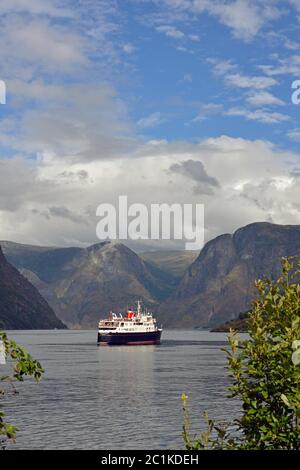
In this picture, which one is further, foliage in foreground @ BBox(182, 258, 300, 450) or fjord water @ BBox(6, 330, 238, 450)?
fjord water @ BBox(6, 330, 238, 450)

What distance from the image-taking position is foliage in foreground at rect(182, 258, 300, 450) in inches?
526

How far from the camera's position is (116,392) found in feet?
286

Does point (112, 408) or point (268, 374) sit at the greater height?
point (268, 374)

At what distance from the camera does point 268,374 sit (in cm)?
1435

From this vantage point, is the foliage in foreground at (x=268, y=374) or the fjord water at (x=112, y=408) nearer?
the foliage in foreground at (x=268, y=374)

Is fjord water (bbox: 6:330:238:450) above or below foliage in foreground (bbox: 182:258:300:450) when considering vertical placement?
below

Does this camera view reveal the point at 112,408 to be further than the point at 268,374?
Yes

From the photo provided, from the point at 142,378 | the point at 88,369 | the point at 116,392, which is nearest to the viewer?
the point at 116,392

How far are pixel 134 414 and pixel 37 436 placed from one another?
16.0 meters

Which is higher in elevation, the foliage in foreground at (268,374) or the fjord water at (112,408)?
the foliage in foreground at (268,374)

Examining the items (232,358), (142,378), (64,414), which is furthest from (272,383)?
(142,378)

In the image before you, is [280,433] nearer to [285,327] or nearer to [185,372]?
[285,327]

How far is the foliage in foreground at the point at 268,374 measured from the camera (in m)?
13.4
